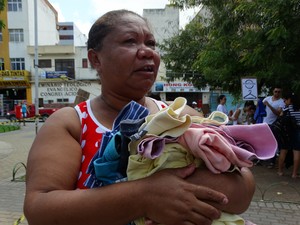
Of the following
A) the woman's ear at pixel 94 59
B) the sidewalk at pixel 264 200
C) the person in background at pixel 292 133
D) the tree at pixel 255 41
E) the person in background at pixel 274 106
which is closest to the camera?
the woman's ear at pixel 94 59

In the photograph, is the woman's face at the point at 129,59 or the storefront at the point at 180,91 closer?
the woman's face at the point at 129,59

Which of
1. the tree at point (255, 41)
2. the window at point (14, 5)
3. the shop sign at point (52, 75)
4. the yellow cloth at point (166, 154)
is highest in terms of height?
the window at point (14, 5)

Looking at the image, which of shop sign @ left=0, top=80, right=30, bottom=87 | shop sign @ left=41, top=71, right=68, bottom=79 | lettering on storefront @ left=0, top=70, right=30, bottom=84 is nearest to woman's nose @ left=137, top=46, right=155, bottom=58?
shop sign @ left=41, top=71, right=68, bottom=79

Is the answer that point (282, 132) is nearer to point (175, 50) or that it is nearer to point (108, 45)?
point (108, 45)

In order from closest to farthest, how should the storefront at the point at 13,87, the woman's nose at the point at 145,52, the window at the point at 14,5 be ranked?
the woman's nose at the point at 145,52 → the storefront at the point at 13,87 → the window at the point at 14,5

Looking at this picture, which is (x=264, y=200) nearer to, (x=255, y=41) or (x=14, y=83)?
(x=255, y=41)

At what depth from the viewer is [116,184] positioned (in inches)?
36.7

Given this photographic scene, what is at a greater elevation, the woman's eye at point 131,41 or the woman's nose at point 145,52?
the woman's eye at point 131,41

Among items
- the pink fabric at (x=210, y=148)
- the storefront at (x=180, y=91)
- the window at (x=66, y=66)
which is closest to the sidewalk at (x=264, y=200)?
the pink fabric at (x=210, y=148)

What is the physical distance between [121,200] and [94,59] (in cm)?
58

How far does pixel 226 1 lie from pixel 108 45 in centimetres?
696

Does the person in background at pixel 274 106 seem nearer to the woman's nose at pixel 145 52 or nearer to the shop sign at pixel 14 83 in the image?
the woman's nose at pixel 145 52

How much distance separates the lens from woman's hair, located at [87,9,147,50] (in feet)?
3.92

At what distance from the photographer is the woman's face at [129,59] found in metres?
1.15
